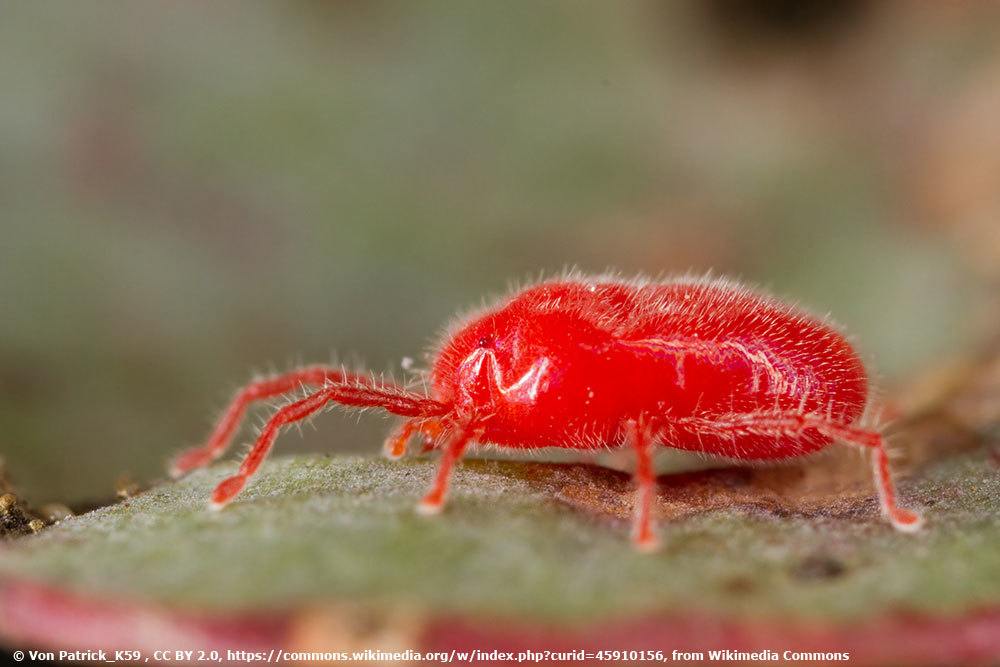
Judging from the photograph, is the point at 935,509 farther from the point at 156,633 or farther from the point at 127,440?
the point at 127,440

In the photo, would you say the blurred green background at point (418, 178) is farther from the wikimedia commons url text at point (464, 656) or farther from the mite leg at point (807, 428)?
the wikimedia commons url text at point (464, 656)

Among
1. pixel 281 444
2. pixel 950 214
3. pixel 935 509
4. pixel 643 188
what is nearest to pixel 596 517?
pixel 935 509

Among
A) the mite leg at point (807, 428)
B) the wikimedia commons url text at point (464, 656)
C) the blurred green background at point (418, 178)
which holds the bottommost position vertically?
the wikimedia commons url text at point (464, 656)

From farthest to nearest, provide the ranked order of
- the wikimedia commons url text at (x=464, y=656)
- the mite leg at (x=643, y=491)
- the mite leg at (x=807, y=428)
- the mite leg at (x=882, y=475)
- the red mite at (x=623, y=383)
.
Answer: the red mite at (x=623, y=383) < the mite leg at (x=807, y=428) < the mite leg at (x=882, y=475) < the mite leg at (x=643, y=491) < the wikimedia commons url text at (x=464, y=656)

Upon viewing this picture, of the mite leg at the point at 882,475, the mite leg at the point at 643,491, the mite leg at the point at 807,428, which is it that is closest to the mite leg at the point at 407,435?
the mite leg at the point at 643,491

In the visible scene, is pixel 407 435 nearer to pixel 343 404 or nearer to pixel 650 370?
pixel 343 404

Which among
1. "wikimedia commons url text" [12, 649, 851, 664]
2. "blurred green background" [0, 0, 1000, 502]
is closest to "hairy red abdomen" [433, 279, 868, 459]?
"wikimedia commons url text" [12, 649, 851, 664]

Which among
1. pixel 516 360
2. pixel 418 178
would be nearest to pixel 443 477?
pixel 516 360
